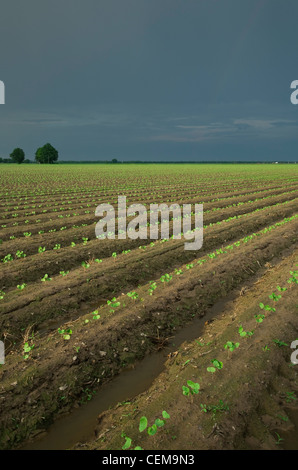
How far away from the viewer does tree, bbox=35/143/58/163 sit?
139 m

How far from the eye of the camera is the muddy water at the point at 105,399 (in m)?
4.18

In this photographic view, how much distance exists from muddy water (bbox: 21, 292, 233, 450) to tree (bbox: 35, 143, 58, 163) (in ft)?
487

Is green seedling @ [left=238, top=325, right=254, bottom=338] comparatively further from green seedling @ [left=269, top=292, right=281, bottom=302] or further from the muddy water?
green seedling @ [left=269, top=292, right=281, bottom=302]

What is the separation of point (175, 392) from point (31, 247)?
952 cm

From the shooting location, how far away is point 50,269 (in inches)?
401

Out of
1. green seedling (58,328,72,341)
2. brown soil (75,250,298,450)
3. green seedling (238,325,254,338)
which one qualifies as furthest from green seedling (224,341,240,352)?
green seedling (58,328,72,341)

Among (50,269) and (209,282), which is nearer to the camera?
(209,282)

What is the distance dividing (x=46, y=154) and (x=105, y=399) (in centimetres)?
14985

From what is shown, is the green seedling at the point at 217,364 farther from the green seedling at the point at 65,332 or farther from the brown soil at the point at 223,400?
the green seedling at the point at 65,332

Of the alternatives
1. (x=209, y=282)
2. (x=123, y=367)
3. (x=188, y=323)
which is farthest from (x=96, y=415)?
(x=209, y=282)

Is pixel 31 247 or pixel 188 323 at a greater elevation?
pixel 31 247

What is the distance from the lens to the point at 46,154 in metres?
140

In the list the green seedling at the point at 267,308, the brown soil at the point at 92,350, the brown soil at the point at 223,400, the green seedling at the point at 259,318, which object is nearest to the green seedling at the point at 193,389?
the brown soil at the point at 223,400
